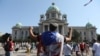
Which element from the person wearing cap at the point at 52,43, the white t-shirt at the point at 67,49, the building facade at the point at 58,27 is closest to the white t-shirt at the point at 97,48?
the white t-shirt at the point at 67,49

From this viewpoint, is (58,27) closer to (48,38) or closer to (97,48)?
(97,48)

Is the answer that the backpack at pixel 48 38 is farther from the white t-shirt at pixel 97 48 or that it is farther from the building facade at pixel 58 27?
the building facade at pixel 58 27

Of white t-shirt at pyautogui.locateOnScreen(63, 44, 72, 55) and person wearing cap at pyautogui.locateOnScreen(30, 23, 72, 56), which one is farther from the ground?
person wearing cap at pyautogui.locateOnScreen(30, 23, 72, 56)

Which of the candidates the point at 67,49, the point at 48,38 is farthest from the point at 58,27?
the point at 48,38

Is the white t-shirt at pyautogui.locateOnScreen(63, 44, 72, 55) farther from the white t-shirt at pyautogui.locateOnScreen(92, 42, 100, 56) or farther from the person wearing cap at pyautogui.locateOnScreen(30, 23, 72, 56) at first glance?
Answer: the person wearing cap at pyautogui.locateOnScreen(30, 23, 72, 56)

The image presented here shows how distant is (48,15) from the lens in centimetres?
12019

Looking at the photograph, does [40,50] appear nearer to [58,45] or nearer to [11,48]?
[58,45]

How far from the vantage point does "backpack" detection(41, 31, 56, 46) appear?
5000mm

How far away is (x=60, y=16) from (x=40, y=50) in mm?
118223

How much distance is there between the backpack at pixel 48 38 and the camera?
5.00 metres

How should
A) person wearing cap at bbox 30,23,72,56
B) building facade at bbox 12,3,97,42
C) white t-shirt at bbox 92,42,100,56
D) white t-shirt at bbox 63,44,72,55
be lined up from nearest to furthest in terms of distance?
1. person wearing cap at bbox 30,23,72,56
2. white t-shirt at bbox 92,42,100,56
3. white t-shirt at bbox 63,44,72,55
4. building facade at bbox 12,3,97,42

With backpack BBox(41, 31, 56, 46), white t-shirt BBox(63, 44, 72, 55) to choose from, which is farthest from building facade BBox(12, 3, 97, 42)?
backpack BBox(41, 31, 56, 46)

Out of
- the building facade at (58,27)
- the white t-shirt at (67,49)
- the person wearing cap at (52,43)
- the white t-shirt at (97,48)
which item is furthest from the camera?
the building facade at (58,27)

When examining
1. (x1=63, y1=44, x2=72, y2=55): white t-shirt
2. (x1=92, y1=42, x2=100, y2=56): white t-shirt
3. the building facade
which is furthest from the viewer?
the building facade
